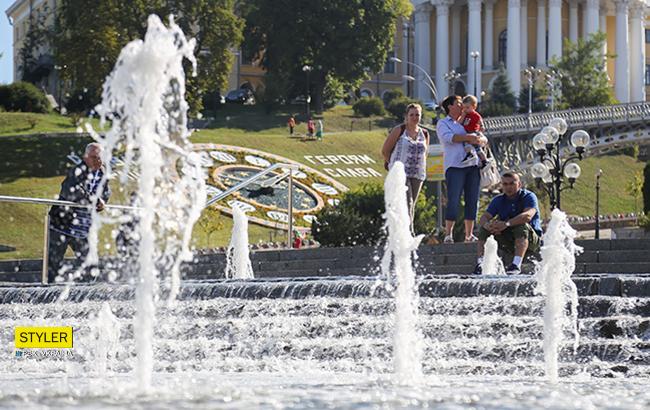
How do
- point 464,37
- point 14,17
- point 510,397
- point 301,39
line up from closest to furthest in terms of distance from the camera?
point 510,397
point 301,39
point 464,37
point 14,17

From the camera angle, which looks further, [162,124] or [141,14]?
[141,14]

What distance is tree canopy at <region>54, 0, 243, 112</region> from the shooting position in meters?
46.5

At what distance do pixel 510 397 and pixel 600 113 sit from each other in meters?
54.0

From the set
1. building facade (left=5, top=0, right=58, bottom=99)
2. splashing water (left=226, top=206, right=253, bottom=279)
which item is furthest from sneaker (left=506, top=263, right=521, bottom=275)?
building facade (left=5, top=0, right=58, bottom=99)

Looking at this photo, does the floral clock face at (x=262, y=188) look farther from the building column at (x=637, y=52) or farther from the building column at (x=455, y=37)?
the building column at (x=637, y=52)

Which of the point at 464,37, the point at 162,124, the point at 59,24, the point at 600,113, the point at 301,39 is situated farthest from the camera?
the point at 464,37

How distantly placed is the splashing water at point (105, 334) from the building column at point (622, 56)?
7765 cm

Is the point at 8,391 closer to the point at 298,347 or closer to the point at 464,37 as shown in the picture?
the point at 298,347

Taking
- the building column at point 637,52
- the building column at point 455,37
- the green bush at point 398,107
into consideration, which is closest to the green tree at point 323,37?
the green bush at point 398,107

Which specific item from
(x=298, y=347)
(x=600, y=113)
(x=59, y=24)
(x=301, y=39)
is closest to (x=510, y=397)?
(x=298, y=347)

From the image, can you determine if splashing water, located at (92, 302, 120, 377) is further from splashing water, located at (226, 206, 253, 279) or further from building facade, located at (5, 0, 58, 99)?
building facade, located at (5, 0, 58, 99)

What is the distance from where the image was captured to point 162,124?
330 inches

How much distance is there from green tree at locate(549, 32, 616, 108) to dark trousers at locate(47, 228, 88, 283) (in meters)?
57.3

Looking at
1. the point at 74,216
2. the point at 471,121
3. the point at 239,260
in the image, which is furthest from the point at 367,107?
the point at 74,216
